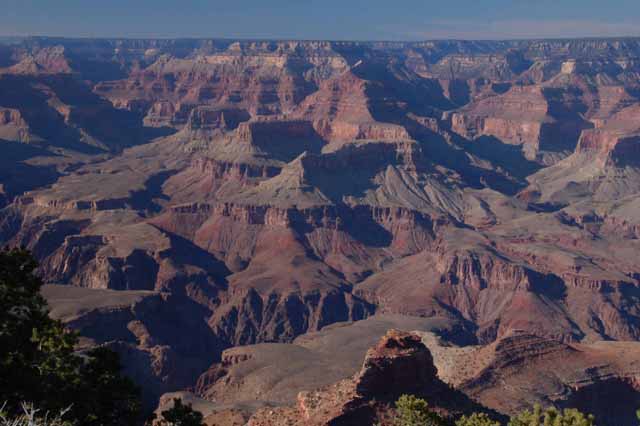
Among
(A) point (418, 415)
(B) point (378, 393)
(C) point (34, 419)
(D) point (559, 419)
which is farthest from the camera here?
(B) point (378, 393)

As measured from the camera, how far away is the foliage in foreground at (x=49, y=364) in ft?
89.7

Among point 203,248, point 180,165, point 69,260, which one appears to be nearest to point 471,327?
point 203,248

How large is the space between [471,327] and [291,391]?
46.7 m

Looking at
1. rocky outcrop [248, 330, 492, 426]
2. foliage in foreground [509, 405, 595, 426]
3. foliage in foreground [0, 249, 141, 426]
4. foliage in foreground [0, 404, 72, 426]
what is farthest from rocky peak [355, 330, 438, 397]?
foliage in foreground [0, 404, 72, 426]

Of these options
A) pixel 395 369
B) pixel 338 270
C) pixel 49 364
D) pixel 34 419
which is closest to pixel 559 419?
pixel 34 419

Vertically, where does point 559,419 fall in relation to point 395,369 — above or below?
above

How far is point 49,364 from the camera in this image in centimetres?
2931

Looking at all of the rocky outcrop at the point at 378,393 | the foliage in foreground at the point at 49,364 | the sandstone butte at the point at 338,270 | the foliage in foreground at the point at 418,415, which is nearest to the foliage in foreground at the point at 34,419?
the foliage in foreground at the point at 49,364

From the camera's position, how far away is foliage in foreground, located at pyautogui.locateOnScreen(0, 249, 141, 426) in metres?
27.3

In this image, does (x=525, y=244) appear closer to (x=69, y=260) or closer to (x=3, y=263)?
(x=69, y=260)

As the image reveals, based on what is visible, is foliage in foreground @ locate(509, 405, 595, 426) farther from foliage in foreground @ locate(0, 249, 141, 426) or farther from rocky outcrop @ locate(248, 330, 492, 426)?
rocky outcrop @ locate(248, 330, 492, 426)

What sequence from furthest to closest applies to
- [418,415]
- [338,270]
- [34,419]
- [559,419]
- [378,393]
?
1. [338,270]
2. [378,393]
3. [418,415]
4. [559,419]
5. [34,419]

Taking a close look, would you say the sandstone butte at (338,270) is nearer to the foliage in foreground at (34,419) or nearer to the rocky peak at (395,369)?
the rocky peak at (395,369)

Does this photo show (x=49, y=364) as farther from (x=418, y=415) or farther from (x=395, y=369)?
(x=395, y=369)
